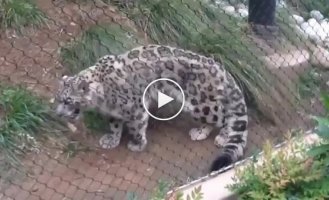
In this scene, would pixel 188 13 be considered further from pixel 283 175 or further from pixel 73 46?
pixel 283 175

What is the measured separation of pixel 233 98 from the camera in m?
3.14

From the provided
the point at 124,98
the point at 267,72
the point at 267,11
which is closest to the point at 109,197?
the point at 124,98

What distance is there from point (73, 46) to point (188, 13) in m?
0.68

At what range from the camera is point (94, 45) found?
3.29 meters

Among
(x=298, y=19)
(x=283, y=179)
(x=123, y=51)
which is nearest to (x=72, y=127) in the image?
(x=123, y=51)

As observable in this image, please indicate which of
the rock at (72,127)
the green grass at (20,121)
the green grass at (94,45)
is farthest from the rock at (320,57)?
the green grass at (20,121)

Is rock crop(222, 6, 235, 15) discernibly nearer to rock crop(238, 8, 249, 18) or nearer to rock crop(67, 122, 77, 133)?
rock crop(238, 8, 249, 18)

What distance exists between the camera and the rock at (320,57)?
154 inches

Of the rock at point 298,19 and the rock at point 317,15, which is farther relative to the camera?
the rock at point 317,15

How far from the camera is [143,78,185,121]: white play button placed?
9.92 feet

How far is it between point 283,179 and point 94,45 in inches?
49.2

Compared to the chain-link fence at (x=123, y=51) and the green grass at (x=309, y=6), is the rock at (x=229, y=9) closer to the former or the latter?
the chain-link fence at (x=123, y=51)

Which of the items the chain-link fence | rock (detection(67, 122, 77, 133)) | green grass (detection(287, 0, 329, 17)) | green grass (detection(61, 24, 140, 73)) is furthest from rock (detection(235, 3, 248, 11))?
rock (detection(67, 122, 77, 133))

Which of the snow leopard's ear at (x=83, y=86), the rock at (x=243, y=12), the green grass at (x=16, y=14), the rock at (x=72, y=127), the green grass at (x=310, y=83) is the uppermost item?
the snow leopard's ear at (x=83, y=86)
